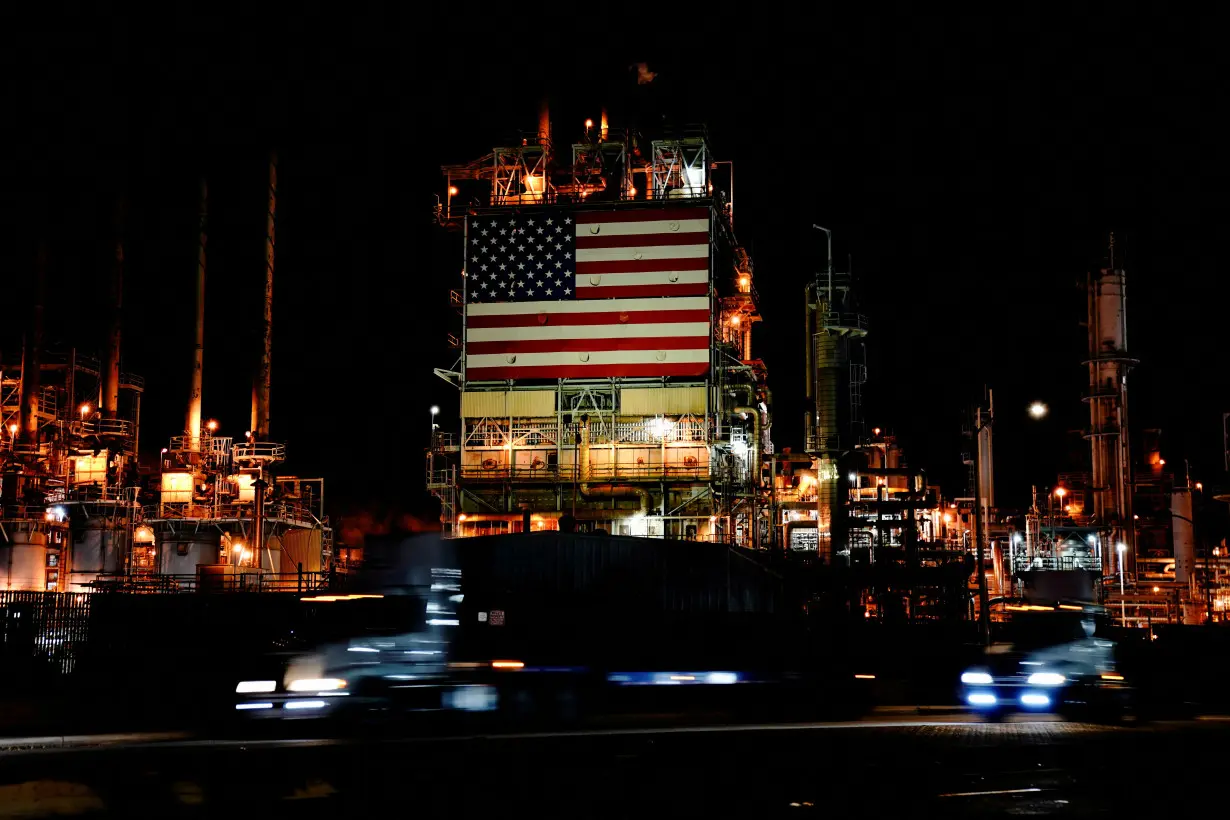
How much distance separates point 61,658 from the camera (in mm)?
27391

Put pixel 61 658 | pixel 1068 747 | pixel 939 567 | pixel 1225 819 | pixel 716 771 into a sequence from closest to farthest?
pixel 1225 819, pixel 716 771, pixel 1068 747, pixel 61 658, pixel 939 567

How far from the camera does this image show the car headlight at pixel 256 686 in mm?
17641

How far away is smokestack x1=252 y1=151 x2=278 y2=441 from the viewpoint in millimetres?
67938

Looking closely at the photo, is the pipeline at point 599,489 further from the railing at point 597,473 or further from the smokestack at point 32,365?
the smokestack at point 32,365

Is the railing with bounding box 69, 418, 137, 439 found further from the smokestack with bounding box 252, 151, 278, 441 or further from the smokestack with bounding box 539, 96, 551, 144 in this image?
the smokestack with bounding box 539, 96, 551, 144

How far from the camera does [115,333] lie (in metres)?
65.8

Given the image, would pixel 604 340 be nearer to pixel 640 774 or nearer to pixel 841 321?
pixel 841 321

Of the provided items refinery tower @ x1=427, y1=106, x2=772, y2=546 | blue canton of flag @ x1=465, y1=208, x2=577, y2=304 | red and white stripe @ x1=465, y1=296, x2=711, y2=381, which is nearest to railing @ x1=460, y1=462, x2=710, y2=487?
refinery tower @ x1=427, y1=106, x2=772, y2=546

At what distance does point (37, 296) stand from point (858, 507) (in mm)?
46895

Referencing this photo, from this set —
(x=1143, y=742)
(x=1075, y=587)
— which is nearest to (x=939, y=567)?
(x=1075, y=587)


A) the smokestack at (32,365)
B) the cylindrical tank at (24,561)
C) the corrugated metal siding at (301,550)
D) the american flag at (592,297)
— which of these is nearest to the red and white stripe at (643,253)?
the american flag at (592,297)

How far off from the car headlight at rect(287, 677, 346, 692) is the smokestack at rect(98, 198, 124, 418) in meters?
51.4

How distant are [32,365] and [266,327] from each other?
541 inches

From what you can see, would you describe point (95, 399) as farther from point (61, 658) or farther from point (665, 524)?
point (61, 658)
